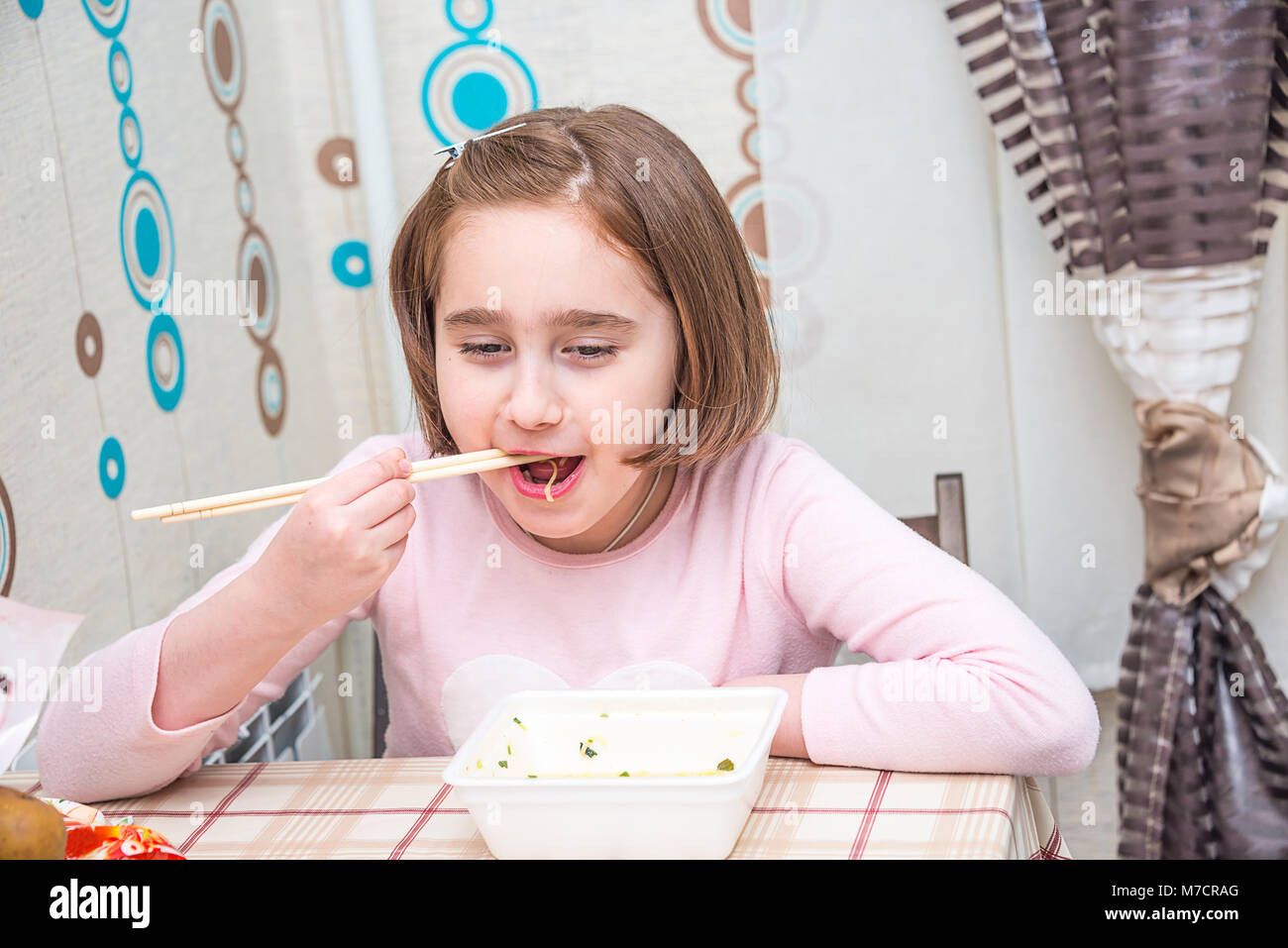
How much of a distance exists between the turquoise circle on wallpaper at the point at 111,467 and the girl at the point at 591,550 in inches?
14.3

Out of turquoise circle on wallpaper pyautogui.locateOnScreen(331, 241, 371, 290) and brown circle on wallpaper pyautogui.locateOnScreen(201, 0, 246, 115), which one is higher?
brown circle on wallpaper pyautogui.locateOnScreen(201, 0, 246, 115)

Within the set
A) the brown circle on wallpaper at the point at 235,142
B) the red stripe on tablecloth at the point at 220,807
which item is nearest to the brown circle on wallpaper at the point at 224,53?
the brown circle on wallpaper at the point at 235,142

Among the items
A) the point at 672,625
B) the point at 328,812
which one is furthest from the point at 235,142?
the point at 328,812

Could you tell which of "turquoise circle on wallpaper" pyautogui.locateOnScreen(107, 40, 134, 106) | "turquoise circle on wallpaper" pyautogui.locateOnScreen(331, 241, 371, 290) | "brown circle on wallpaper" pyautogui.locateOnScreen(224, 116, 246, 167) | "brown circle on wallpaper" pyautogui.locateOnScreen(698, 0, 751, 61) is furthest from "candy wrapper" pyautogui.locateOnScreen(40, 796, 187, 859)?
"brown circle on wallpaper" pyautogui.locateOnScreen(698, 0, 751, 61)

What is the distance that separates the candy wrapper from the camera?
0.77m

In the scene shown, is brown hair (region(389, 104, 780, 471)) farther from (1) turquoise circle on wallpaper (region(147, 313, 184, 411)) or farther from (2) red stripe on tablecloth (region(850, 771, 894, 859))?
(1) turquoise circle on wallpaper (region(147, 313, 184, 411))

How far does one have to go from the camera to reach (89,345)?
1.40 meters

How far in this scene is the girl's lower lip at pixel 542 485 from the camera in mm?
1061

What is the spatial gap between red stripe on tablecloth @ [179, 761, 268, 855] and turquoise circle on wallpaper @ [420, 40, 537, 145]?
1.21 metres

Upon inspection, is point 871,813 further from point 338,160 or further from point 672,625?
point 338,160

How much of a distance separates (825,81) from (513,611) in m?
1.04

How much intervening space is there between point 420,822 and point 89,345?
0.81 meters

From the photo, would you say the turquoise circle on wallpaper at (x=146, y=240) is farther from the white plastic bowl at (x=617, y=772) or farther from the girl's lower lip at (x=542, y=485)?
the white plastic bowl at (x=617, y=772)

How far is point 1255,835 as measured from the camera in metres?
1.68
